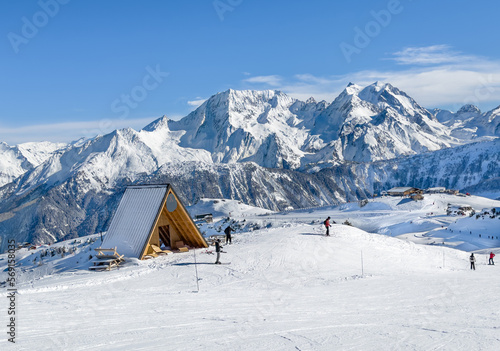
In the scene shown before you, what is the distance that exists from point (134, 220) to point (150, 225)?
1.64 meters

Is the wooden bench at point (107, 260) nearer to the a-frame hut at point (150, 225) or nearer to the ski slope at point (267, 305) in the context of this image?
the ski slope at point (267, 305)

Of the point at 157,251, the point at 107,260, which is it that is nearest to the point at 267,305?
the point at 107,260

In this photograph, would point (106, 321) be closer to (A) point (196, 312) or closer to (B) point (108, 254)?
(A) point (196, 312)

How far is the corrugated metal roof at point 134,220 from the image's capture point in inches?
1089

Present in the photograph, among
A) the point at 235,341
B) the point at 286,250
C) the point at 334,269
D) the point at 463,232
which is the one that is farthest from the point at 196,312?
the point at 463,232

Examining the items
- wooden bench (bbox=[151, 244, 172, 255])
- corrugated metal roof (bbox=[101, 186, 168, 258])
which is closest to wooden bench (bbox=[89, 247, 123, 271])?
corrugated metal roof (bbox=[101, 186, 168, 258])

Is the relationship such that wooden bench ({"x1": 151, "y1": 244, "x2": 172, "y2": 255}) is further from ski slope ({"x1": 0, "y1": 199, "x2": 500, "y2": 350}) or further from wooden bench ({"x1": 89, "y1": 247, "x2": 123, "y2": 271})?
wooden bench ({"x1": 89, "y1": 247, "x2": 123, "y2": 271})

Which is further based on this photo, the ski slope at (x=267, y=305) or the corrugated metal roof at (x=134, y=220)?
the corrugated metal roof at (x=134, y=220)

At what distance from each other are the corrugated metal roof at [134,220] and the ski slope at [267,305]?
2157 mm

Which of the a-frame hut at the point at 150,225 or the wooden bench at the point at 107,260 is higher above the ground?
the a-frame hut at the point at 150,225

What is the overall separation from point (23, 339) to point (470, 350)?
11186 mm

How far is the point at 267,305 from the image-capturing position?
15.7 meters

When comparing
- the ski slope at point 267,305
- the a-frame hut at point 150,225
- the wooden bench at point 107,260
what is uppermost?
the a-frame hut at point 150,225

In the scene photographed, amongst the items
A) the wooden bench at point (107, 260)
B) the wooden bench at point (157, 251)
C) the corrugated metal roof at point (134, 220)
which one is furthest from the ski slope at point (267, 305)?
the corrugated metal roof at point (134, 220)
